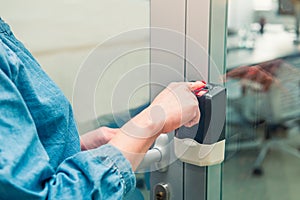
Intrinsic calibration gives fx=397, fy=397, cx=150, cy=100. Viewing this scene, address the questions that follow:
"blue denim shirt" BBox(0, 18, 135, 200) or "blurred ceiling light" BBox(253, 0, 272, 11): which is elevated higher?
"blurred ceiling light" BBox(253, 0, 272, 11)

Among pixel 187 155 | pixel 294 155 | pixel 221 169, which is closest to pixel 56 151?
pixel 187 155

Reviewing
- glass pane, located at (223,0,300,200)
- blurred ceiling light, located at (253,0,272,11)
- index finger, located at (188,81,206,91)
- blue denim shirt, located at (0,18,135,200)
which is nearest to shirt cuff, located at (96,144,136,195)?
blue denim shirt, located at (0,18,135,200)

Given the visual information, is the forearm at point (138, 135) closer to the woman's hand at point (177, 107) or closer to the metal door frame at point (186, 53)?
the woman's hand at point (177, 107)

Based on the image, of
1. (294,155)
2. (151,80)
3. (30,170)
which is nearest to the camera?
(30,170)

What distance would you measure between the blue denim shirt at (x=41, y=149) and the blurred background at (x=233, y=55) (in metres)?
0.19

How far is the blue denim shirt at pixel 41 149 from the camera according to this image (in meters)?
0.53

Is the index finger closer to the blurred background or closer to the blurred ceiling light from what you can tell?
the blurred background

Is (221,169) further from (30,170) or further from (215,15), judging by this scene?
(30,170)

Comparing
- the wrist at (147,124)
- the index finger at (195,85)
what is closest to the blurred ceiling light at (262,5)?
the index finger at (195,85)

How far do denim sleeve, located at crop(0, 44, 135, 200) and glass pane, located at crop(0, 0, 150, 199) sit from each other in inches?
9.8

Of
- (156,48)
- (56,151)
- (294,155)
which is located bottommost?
(294,155)

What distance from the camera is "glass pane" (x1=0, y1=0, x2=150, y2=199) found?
849mm

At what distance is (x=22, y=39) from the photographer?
83 cm

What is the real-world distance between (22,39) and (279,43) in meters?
0.60
